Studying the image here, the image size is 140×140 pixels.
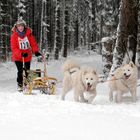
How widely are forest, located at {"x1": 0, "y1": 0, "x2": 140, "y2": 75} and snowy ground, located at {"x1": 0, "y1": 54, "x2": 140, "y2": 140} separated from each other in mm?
3907

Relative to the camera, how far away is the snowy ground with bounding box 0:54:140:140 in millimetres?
4906

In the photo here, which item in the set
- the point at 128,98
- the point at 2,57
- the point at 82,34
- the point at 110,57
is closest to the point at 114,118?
the point at 128,98

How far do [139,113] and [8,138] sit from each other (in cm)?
281

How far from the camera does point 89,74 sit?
7.68 metres

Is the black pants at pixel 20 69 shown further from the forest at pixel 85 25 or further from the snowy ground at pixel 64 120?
the forest at pixel 85 25

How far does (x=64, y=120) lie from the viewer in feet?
19.0

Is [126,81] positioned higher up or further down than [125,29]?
further down

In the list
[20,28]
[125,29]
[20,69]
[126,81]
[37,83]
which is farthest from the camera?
[125,29]

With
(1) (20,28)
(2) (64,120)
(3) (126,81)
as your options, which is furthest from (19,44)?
(2) (64,120)

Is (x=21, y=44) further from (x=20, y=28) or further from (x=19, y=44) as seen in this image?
(x=20, y=28)

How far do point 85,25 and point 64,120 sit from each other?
4703 cm

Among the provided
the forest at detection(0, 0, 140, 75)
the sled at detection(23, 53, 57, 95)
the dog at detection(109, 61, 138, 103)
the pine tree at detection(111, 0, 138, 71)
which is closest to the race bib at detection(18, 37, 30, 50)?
the sled at detection(23, 53, 57, 95)

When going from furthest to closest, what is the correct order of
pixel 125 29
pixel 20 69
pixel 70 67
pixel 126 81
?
pixel 125 29, pixel 20 69, pixel 70 67, pixel 126 81

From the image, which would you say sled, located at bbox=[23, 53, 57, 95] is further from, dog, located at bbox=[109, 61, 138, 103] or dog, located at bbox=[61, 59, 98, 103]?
dog, located at bbox=[109, 61, 138, 103]
